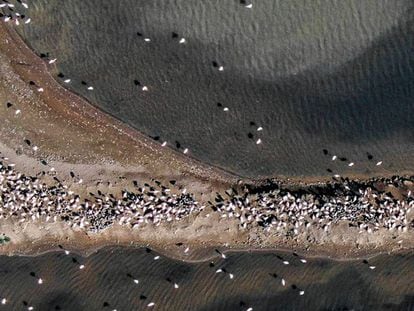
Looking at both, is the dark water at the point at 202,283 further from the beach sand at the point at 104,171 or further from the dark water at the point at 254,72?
the dark water at the point at 254,72

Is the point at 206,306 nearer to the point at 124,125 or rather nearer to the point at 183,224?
the point at 183,224

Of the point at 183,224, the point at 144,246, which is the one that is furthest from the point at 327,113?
the point at 144,246

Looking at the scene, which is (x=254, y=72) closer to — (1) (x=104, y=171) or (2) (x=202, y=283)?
(1) (x=104, y=171)

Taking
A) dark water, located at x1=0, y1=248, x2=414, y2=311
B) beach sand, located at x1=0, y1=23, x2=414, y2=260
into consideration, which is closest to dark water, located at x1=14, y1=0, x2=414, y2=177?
beach sand, located at x1=0, y1=23, x2=414, y2=260

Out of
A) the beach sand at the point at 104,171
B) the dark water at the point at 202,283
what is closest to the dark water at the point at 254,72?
the beach sand at the point at 104,171

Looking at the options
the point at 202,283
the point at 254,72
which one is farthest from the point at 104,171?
the point at 254,72
